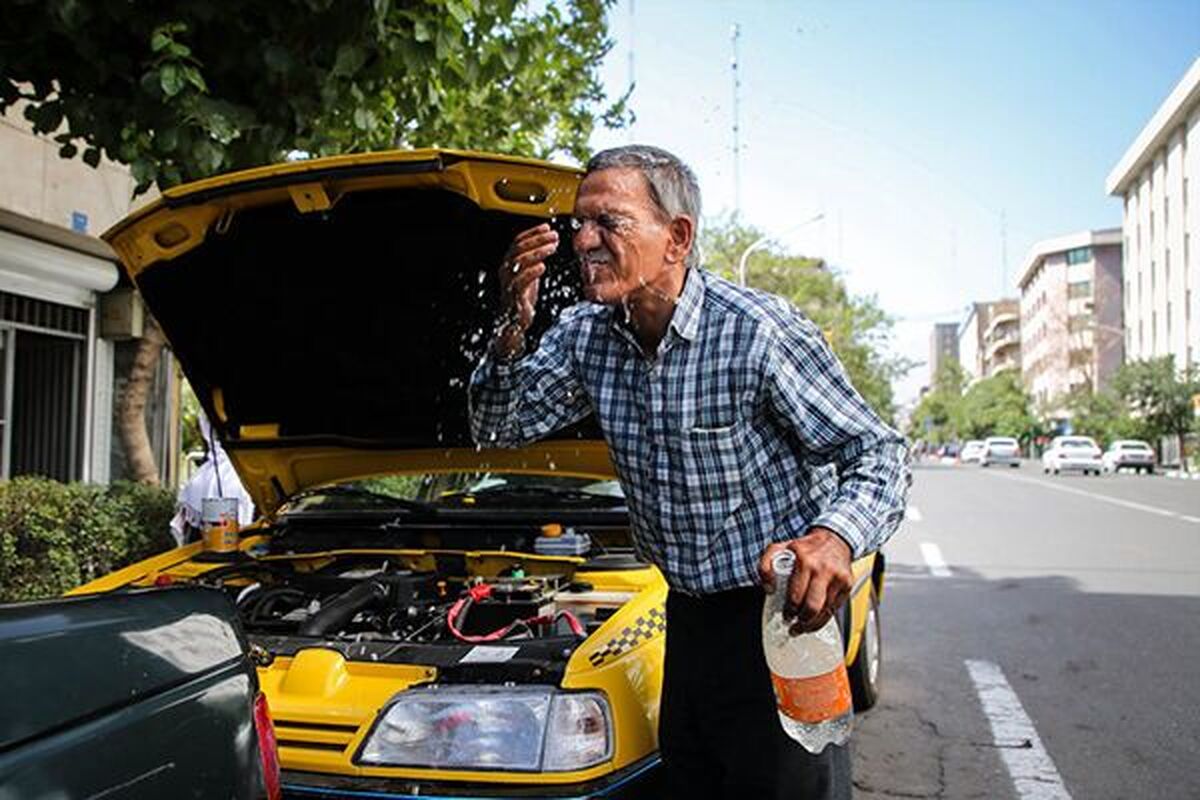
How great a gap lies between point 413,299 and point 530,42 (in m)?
3.60

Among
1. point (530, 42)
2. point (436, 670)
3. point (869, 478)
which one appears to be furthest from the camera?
point (530, 42)

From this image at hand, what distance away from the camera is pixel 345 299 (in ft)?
11.6

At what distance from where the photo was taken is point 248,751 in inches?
61.6

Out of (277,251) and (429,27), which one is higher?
(429,27)

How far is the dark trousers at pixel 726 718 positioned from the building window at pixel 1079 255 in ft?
268

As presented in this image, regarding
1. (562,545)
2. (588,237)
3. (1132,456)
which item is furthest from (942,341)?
(588,237)

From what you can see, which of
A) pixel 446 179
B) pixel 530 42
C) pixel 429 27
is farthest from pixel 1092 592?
pixel 446 179

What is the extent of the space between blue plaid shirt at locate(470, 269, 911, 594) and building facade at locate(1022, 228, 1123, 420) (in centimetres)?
6942

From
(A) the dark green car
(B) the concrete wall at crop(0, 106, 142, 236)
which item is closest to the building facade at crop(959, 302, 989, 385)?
(B) the concrete wall at crop(0, 106, 142, 236)

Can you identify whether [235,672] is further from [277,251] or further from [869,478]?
[277,251]

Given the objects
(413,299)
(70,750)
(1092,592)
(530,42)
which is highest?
(530,42)

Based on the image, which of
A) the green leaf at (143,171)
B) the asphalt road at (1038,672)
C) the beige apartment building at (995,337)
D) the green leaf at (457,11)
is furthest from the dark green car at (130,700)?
the beige apartment building at (995,337)

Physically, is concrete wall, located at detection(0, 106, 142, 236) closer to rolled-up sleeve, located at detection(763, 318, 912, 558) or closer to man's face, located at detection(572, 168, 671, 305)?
man's face, located at detection(572, 168, 671, 305)

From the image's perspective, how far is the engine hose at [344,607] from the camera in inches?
116
